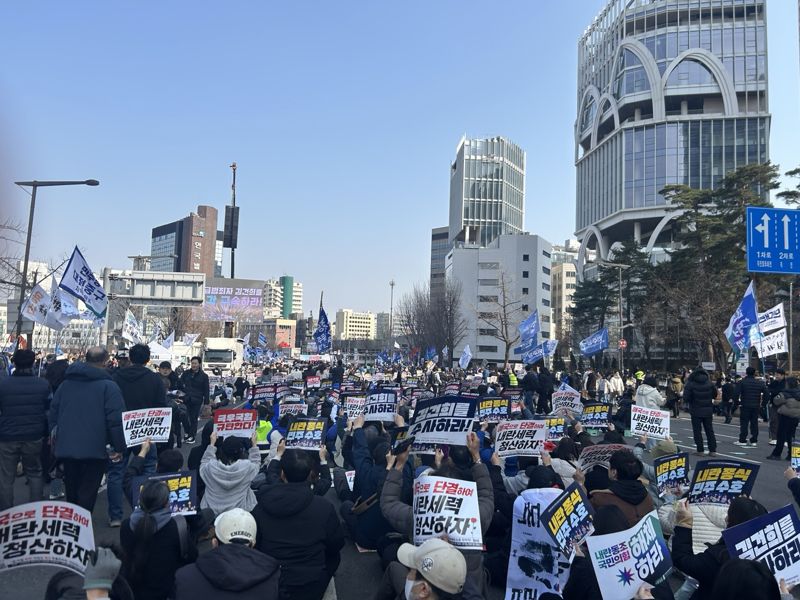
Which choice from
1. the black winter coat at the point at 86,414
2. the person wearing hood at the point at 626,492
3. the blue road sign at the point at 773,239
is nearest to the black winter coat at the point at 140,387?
the black winter coat at the point at 86,414

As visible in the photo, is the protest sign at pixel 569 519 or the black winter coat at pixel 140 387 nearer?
the protest sign at pixel 569 519

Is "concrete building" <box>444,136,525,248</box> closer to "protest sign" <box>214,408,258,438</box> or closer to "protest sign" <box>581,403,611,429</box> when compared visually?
"protest sign" <box>581,403,611,429</box>

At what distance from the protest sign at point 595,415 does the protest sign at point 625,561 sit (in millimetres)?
8883

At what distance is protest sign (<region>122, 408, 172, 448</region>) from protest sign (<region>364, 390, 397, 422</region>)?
3.18 metres

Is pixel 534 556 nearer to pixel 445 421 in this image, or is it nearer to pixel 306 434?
pixel 445 421

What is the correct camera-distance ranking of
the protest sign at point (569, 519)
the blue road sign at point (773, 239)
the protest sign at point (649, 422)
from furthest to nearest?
the blue road sign at point (773, 239)
the protest sign at point (649, 422)
the protest sign at point (569, 519)

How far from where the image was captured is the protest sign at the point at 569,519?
4.38 metres

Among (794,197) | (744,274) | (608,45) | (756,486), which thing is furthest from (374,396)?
(608,45)

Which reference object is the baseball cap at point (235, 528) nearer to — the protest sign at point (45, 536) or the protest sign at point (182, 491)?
the protest sign at point (45, 536)

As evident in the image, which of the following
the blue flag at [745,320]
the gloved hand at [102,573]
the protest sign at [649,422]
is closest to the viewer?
the gloved hand at [102,573]

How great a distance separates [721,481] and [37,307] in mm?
18498

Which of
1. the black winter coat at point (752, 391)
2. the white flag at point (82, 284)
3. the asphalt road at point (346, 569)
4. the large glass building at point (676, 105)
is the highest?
the large glass building at point (676, 105)

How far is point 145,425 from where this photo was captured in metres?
7.65

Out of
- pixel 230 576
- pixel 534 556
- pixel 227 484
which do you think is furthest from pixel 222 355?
pixel 230 576
